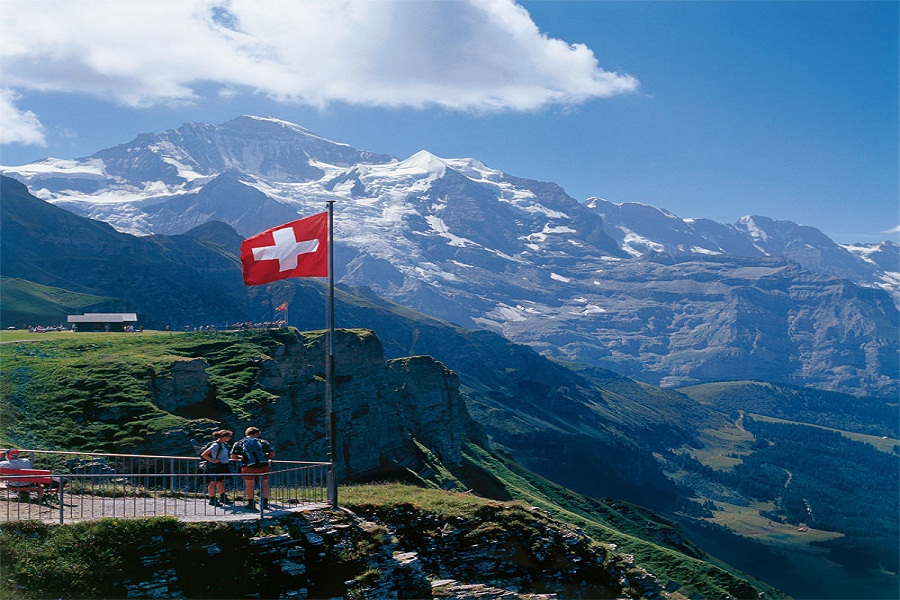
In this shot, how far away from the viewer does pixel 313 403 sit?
293 ft

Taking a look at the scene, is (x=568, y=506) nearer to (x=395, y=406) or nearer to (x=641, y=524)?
(x=641, y=524)

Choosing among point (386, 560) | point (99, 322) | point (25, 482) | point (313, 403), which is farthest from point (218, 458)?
point (99, 322)

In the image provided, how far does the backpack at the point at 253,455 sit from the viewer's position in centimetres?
3306

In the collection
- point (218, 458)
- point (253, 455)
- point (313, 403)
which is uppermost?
point (253, 455)

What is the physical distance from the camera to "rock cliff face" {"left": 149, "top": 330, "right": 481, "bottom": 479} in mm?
75750

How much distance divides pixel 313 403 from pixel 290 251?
5458cm

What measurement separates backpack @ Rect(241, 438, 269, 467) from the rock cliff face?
32.0 m

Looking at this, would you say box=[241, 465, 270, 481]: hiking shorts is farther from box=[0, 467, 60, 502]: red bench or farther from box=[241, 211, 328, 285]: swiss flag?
box=[241, 211, 328, 285]: swiss flag

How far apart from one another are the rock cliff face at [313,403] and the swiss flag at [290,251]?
31278 mm

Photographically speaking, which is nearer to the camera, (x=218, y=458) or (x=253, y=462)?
(x=253, y=462)

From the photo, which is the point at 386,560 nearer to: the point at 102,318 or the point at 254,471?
the point at 254,471

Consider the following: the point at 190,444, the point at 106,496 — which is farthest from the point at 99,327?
the point at 106,496

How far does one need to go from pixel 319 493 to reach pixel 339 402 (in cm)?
6203

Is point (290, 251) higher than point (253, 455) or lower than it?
higher
